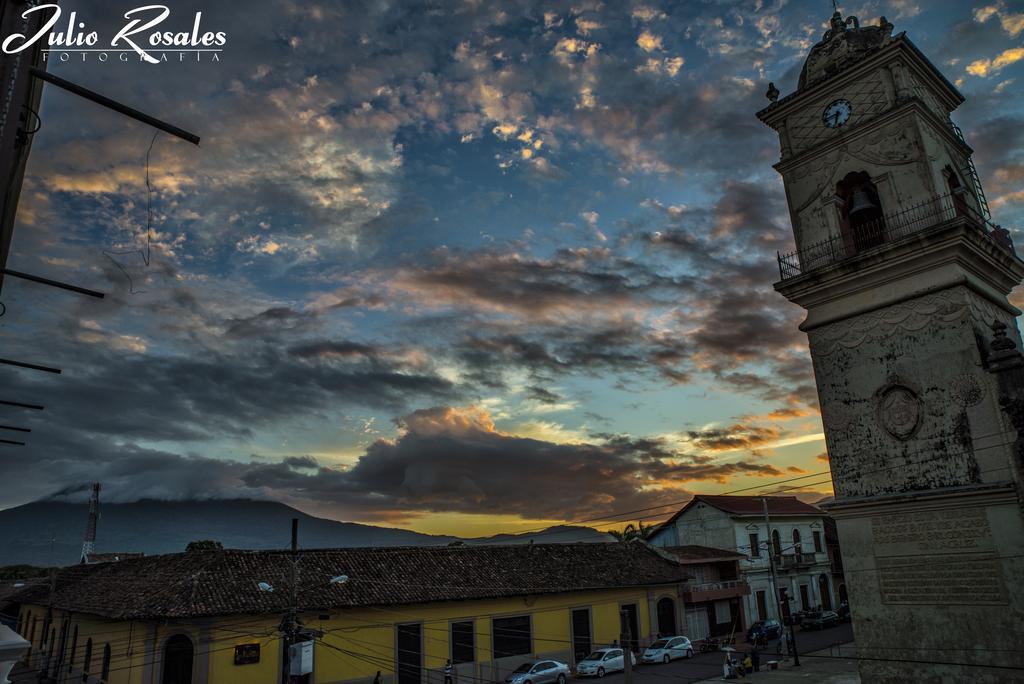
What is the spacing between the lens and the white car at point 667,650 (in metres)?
34.0

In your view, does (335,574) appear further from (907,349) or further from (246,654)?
(907,349)

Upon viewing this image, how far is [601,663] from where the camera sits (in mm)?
30812

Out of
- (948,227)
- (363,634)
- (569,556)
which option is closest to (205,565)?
(363,634)

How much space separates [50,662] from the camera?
33781mm

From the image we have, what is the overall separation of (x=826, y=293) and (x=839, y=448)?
3908 mm

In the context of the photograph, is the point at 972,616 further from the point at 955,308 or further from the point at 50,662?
the point at 50,662

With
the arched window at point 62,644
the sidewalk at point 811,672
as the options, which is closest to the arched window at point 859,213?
the sidewalk at point 811,672

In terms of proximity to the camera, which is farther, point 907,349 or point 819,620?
point 819,620

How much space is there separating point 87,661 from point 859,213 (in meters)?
34.8

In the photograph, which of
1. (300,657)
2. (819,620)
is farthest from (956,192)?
Answer: (819,620)

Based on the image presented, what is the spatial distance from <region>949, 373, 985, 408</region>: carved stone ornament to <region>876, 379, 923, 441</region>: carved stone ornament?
2.36 feet

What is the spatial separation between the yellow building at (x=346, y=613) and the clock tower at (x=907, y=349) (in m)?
15.2

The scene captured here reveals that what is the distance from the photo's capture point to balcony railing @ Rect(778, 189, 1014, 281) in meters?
14.6

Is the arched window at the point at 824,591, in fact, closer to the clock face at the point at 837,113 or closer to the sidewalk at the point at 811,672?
the sidewalk at the point at 811,672
